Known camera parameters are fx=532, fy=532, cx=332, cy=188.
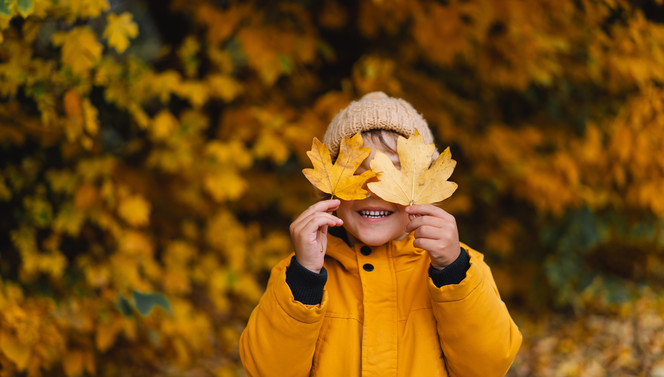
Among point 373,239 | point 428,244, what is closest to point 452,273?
point 428,244

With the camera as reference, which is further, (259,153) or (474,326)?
(259,153)

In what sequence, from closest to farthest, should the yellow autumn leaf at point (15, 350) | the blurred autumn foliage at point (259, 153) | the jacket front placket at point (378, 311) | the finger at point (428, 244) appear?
the finger at point (428, 244), the jacket front placket at point (378, 311), the yellow autumn leaf at point (15, 350), the blurred autumn foliage at point (259, 153)

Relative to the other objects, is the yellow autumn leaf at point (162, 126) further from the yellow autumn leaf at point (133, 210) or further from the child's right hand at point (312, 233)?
the child's right hand at point (312, 233)

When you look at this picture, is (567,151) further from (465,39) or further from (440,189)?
(440,189)

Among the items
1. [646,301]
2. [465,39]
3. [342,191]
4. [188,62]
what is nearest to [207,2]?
[188,62]

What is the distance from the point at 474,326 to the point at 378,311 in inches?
10.5

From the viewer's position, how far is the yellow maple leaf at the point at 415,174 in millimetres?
1349

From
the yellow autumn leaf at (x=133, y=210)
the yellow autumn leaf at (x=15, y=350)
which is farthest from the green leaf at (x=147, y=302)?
the yellow autumn leaf at (x=133, y=210)

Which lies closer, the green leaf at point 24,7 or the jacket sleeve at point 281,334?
the jacket sleeve at point 281,334

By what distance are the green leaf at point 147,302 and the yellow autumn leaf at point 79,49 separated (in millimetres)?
1078

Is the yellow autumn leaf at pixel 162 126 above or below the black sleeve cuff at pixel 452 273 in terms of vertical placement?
above

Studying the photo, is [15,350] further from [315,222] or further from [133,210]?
[315,222]

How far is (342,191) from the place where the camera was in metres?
1.38

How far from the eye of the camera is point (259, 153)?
337 centimetres
